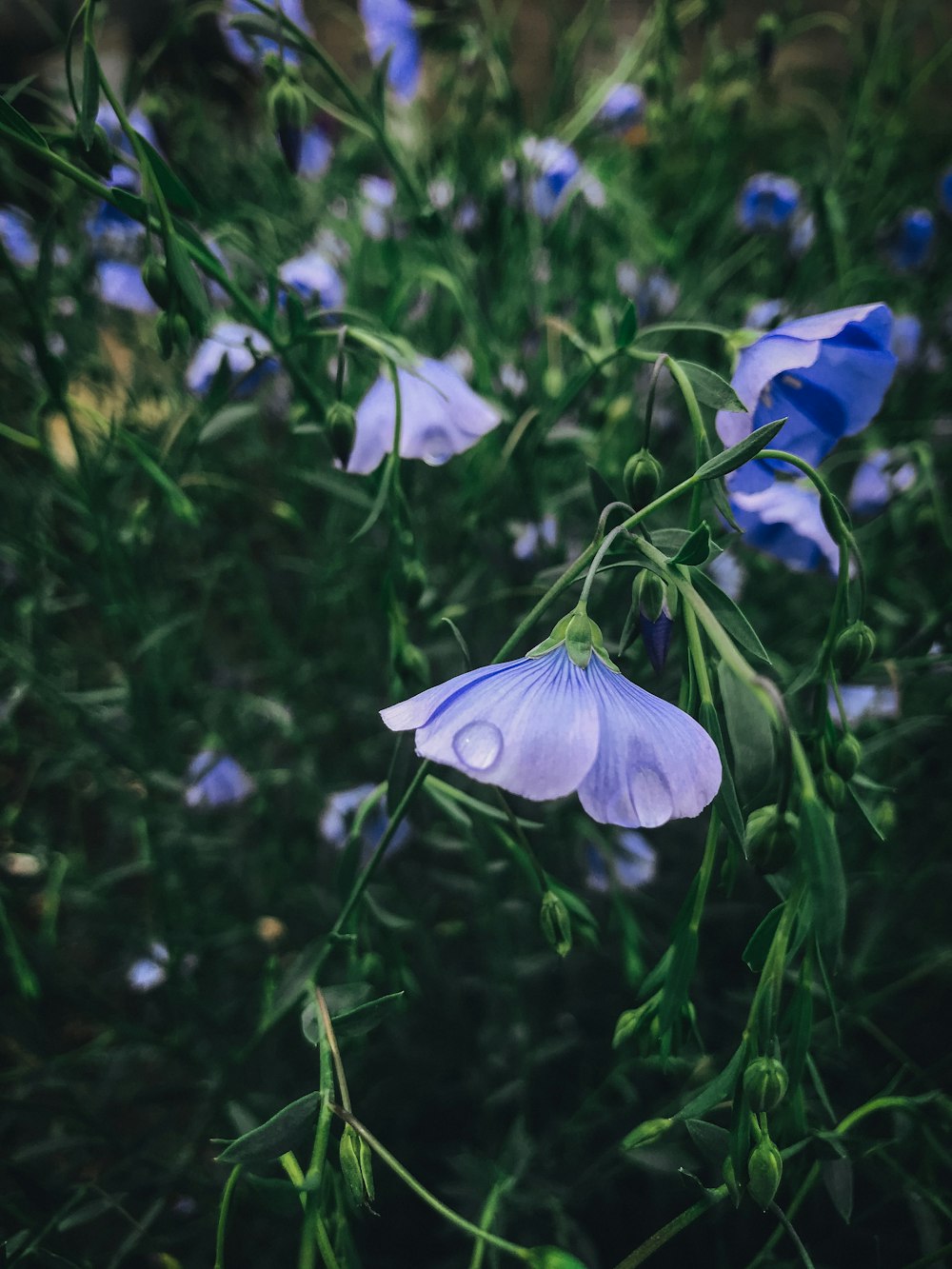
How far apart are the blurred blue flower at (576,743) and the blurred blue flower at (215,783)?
523mm

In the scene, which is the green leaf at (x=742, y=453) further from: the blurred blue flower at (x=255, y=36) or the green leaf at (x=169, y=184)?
the blurred blue flower at (x=255, y=36)

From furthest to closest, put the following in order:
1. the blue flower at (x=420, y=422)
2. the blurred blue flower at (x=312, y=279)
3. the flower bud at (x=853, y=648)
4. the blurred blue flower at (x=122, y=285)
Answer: the blurred blue flower at (x=122, y=285), the blurred blue flower at (x=312, y=279), the blue flower at (x=420, y=422), the flower bud at (x=853, y=648)

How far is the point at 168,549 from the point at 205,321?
740mm

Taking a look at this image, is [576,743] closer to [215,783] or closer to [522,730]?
[522,730]

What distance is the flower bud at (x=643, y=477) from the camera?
0.44m

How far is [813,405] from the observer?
1.75ft

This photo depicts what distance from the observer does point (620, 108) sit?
964mm

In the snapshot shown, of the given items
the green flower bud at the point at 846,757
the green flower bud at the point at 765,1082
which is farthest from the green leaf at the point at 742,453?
the green flower bud at the point at 765,1082

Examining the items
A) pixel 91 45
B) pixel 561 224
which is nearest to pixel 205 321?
pixel 91 45

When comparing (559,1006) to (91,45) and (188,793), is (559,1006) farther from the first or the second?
(91,45)

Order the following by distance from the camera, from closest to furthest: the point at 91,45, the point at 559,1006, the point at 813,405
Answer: the point at 91,45
the point at 813,405
the point at 559,1006

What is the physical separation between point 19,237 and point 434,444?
0.83 metres

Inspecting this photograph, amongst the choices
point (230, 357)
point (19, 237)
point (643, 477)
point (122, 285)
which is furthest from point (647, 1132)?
point (19, 237)

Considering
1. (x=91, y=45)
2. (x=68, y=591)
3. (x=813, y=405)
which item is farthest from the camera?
Answer: (x=68, y=591)
